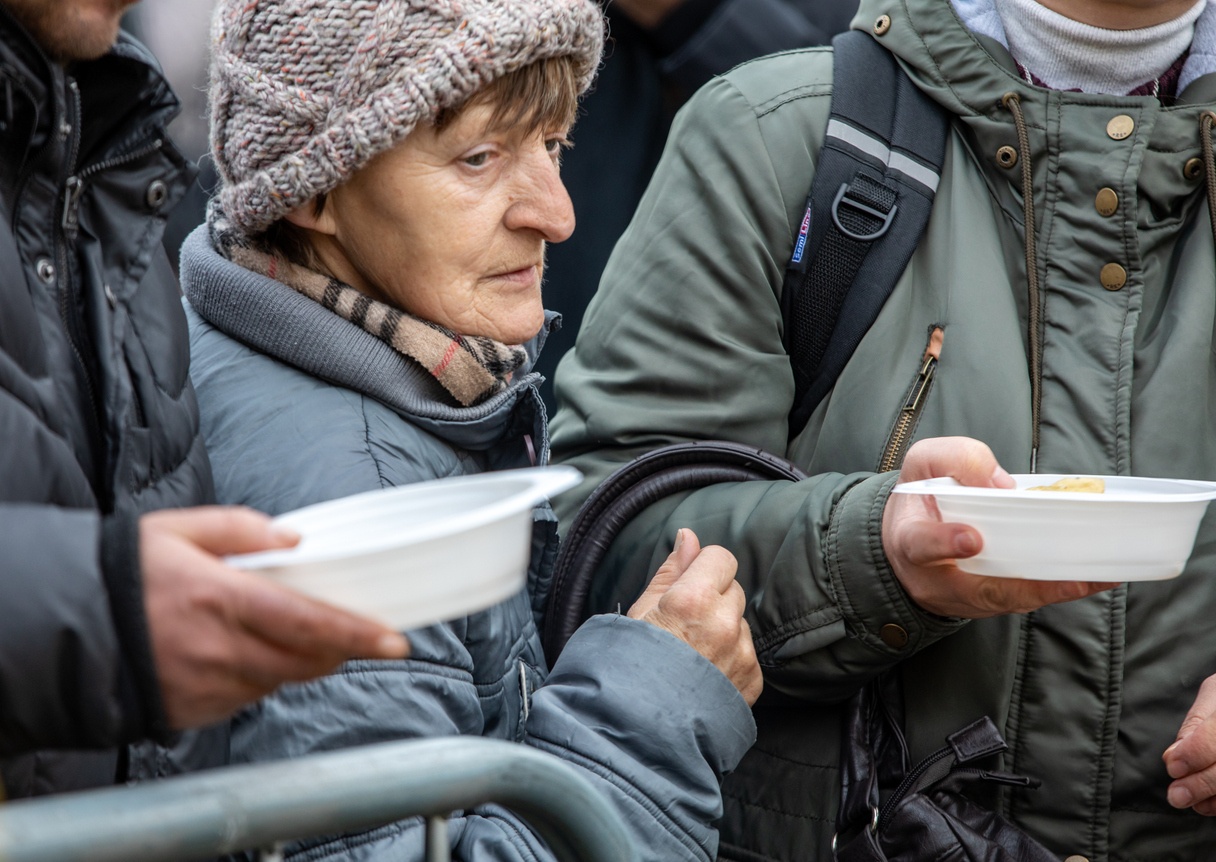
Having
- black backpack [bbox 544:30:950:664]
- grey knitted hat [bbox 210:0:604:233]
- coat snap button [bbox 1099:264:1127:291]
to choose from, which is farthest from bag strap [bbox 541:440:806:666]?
grey knitted hat [bbox 210:0:604:233]

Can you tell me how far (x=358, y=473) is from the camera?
1.60m

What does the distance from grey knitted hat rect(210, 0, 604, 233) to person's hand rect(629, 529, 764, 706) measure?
0.78 meters

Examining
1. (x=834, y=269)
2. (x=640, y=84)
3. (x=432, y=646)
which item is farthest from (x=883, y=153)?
(x=640, y=84)

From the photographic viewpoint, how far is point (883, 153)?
2.19 m

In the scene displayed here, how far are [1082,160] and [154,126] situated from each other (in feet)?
4.92

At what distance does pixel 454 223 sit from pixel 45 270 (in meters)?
0.66

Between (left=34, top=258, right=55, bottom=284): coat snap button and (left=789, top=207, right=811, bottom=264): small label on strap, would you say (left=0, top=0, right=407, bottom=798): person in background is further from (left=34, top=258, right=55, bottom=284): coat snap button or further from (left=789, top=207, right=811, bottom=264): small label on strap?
(left=789, top=207, right=811, bottom=264): small label on strap

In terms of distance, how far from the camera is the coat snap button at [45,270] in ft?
4.41

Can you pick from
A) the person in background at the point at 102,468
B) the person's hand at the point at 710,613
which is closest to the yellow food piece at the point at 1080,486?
the person's hand at the point at 710,613

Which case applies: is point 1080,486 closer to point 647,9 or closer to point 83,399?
point 83,399

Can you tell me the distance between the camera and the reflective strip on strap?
2.17 metres

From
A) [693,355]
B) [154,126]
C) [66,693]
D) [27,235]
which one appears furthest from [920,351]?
[66,693]

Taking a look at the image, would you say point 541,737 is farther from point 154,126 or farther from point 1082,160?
point 1082,160

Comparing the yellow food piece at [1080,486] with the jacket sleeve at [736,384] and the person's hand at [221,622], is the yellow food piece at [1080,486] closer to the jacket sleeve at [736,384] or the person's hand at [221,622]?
the jacket sleeve at [736,384]
